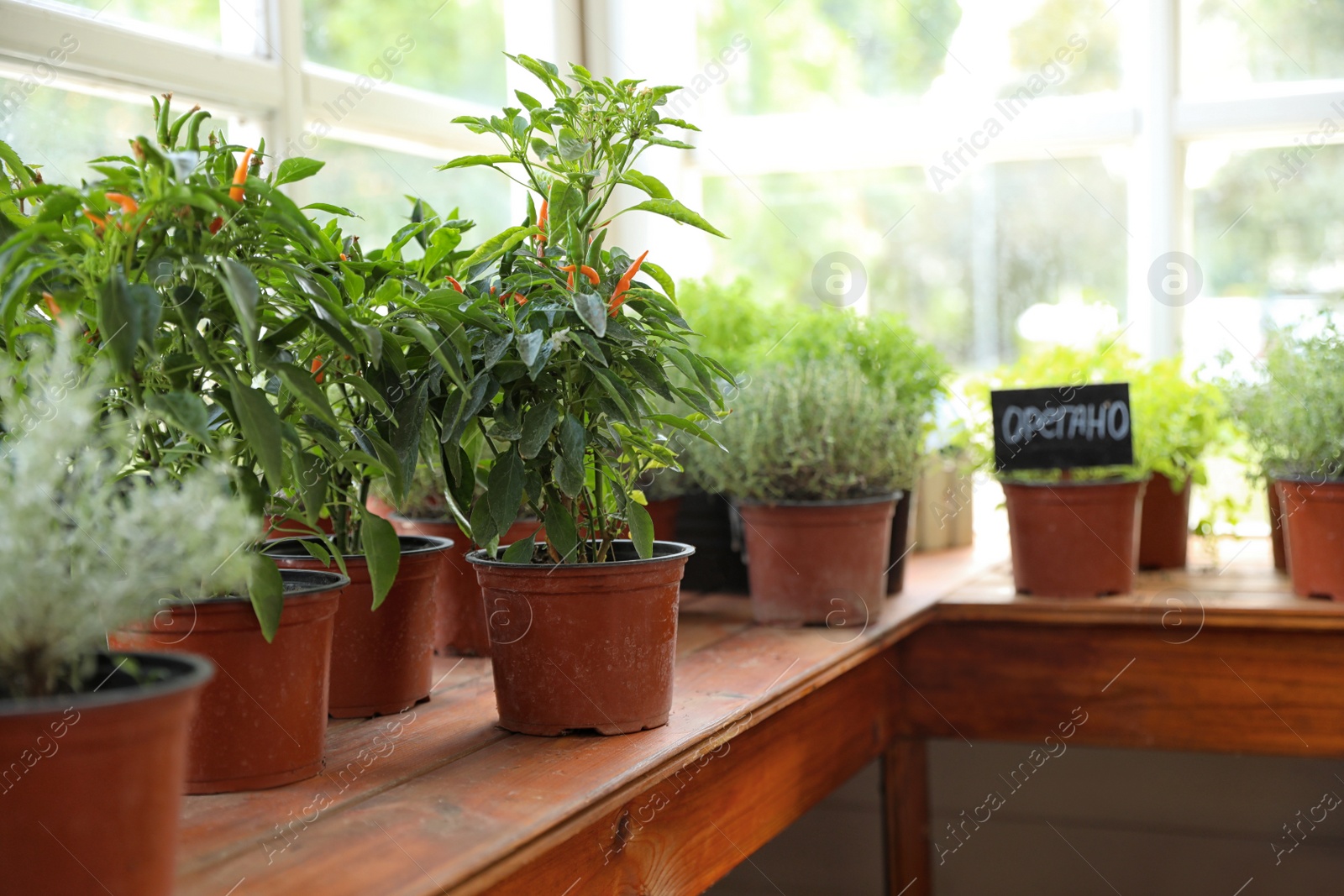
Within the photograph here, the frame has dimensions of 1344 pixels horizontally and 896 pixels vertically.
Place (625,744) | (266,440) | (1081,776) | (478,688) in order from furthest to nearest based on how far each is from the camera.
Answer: (1081,776) < (478,688) < (625,744) < (266,440)

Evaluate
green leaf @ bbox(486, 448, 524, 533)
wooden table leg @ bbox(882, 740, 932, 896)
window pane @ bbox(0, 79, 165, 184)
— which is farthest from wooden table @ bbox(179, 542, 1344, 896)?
→ window pane @ bbox(0, 79, 165, 184)

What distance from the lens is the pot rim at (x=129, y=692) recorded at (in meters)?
0.64

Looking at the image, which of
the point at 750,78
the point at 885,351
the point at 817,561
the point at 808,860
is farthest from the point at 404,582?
the point at 750,78

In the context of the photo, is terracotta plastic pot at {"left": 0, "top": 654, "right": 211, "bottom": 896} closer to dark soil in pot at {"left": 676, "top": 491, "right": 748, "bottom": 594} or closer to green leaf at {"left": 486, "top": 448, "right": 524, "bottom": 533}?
green leaf at {"left": 486, "top": 448, "right": 524, "bottom": 533}

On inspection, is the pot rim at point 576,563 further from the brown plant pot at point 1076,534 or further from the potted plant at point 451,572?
the brown plant pot at point 1076,534

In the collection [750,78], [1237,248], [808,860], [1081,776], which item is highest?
[750,78]

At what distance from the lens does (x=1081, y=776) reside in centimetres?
215

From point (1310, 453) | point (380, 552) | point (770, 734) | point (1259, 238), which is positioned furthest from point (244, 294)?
point (1259, 238)

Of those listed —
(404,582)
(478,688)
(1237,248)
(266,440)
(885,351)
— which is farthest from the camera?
(1237,248)

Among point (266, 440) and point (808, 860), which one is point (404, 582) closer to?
point (266, 440)

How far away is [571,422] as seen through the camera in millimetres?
1059

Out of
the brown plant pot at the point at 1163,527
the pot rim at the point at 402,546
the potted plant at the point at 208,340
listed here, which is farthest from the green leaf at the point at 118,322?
the brown plant pot at the point at 1163,527

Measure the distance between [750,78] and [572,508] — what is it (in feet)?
5.64

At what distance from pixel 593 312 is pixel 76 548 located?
47 centimetres
